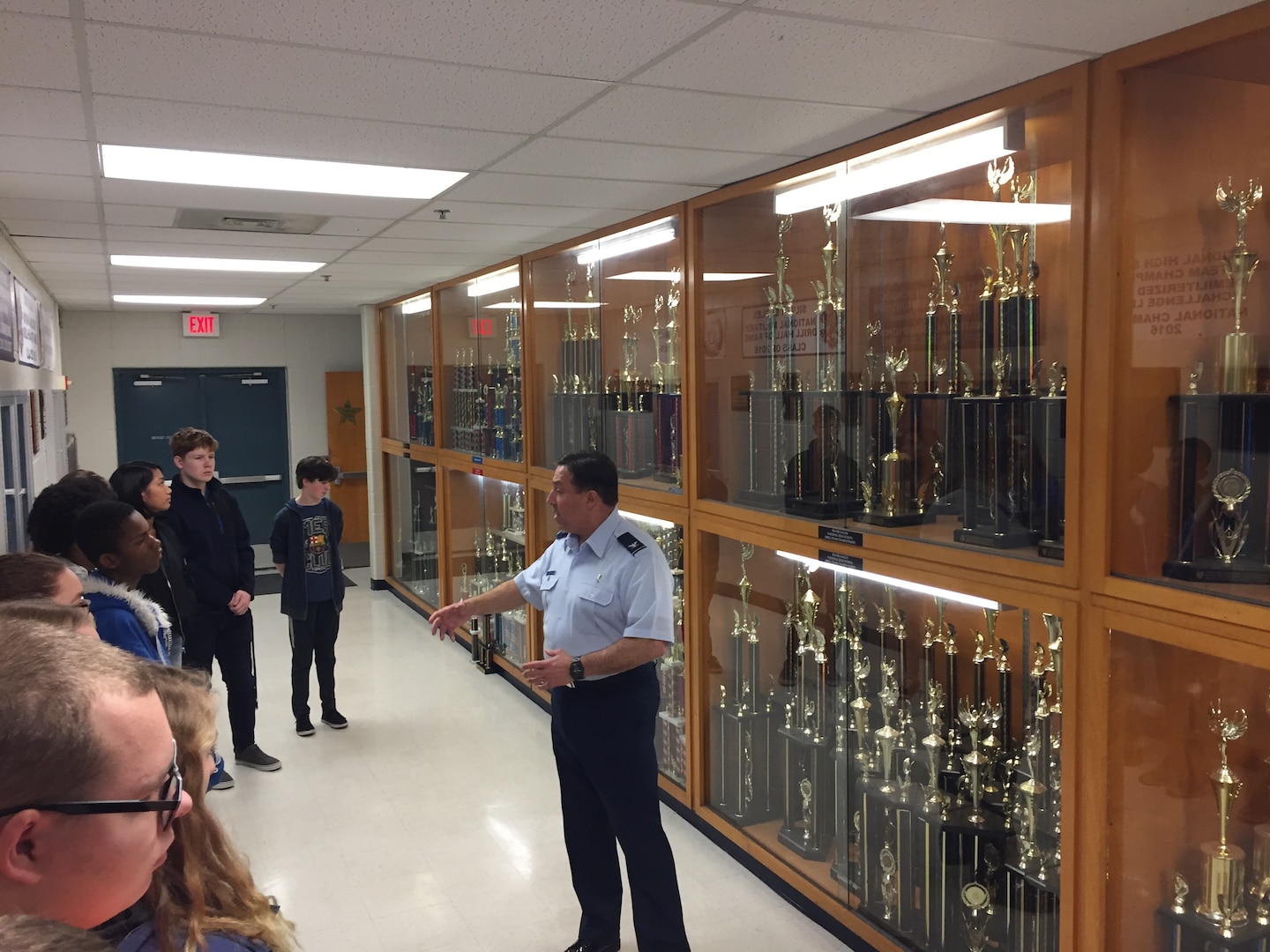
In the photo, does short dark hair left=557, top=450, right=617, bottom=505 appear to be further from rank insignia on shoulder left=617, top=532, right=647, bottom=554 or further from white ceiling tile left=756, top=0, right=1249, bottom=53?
white ceiling tile left=756, top=0, right=1249, bottom=53

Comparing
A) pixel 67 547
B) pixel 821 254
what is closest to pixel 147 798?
pixel 67 547

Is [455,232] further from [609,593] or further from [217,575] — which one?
[609,593]

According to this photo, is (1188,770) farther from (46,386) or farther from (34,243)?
(46,386)

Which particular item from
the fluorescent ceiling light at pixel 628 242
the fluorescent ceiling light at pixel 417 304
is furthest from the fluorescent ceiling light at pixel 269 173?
the fluorescent ceiling light at pixel 417 304

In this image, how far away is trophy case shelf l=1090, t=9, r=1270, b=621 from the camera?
6.61 ft

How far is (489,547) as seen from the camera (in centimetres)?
671

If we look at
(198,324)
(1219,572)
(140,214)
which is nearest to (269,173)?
(140,214)

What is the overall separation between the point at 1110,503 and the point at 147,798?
Answer: 2038 millimetres

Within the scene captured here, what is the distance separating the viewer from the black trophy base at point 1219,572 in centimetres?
195

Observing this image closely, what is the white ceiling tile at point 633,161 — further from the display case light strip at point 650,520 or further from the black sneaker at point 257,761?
the black sneaker at point 257,761

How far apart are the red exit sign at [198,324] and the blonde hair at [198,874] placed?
30.7 feet

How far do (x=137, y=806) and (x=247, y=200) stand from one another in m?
3.19

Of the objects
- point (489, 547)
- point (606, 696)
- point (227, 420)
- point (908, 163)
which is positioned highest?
point (908, 163)

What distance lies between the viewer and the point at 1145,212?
214 cm
